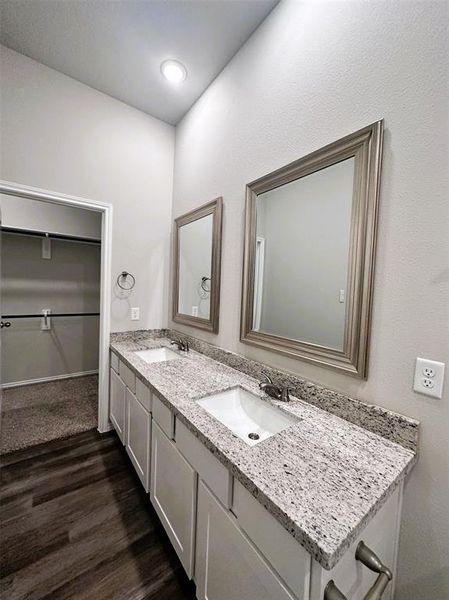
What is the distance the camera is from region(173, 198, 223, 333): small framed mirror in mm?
1805

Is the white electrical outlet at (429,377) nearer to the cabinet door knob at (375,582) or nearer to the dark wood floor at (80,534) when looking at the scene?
the cabinet door knob at (375,582)

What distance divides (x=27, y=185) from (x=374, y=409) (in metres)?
2.60

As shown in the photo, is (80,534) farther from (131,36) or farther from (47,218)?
(47,218)

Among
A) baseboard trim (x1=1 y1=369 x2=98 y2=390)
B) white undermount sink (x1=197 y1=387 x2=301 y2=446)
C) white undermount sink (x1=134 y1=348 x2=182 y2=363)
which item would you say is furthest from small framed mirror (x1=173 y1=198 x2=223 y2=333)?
baseboard trim (x1=1 y1=369 x2=98 y2=390)

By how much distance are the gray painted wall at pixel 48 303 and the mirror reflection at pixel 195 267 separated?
1950 mm

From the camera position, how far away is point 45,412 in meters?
2.45

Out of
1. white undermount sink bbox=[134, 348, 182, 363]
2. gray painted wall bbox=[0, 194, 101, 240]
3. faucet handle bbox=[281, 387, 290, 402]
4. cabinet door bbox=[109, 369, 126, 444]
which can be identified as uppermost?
gray painted wall bbox=[0, 194, 101, 240]

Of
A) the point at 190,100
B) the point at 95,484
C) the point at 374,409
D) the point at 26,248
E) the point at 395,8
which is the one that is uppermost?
the point at 190,100

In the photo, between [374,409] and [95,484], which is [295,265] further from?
[95,484]

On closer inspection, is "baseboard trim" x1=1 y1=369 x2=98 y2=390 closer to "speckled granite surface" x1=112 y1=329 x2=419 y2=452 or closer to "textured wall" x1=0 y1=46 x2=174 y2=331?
"textured wall" x1=0 y1=46 x2=174 y2=331

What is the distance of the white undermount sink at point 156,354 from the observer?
202 centimetres

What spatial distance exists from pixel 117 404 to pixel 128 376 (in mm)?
448

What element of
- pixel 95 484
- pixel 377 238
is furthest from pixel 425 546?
pixel 95 484

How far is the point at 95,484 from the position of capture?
164 cm
